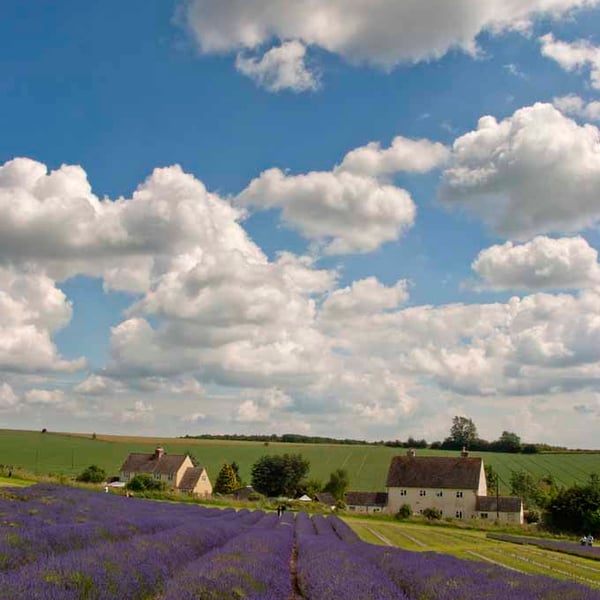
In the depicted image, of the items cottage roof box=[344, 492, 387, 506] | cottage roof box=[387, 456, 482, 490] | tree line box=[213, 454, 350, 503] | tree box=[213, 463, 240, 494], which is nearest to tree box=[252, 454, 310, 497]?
tree line box=[213, 454, 350, 503]

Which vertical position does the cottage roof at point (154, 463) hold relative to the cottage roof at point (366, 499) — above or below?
above

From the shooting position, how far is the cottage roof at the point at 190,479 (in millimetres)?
82125

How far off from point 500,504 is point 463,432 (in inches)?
3381

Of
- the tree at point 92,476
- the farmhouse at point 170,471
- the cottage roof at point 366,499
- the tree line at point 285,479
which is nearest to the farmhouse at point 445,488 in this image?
the cottage roof at point 366,499

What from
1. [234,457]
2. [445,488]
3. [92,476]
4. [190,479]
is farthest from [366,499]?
[234,457]

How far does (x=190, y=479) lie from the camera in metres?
83.9

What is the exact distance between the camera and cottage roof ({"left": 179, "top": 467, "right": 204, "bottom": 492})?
269 ft

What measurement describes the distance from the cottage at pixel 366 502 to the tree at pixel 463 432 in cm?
7918

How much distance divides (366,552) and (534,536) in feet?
107

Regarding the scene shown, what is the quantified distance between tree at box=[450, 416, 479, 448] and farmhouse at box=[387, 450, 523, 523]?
78712mm

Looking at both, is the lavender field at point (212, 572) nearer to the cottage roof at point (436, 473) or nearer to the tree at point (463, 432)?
the cottage roof at point (436, 473)

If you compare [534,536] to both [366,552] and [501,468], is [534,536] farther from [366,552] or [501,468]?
[501,468]

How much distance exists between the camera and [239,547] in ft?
55.8

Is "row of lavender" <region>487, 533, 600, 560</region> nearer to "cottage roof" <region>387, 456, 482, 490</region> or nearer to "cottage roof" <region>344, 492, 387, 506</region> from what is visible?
"cottage roof" <region>387, 456, 482, 490</region>
